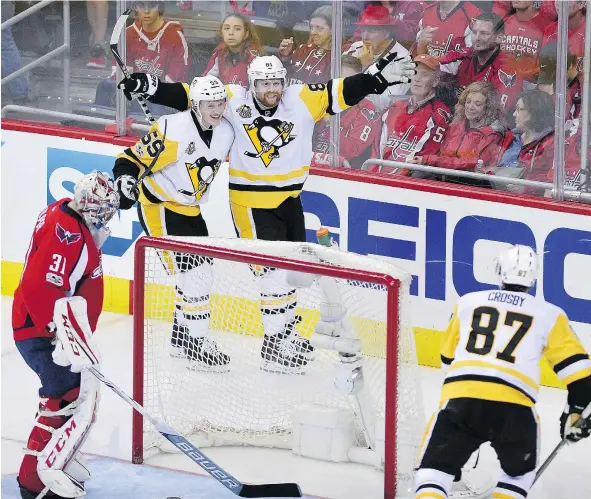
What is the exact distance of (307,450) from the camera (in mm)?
5504

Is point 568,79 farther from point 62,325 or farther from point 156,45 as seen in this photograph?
point 62,325

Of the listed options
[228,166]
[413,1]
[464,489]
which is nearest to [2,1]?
[228,166]

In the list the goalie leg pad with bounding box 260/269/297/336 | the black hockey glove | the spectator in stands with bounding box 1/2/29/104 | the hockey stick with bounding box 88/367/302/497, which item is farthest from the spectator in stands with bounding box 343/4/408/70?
the hockey stick with bounding box 88/367/302/497

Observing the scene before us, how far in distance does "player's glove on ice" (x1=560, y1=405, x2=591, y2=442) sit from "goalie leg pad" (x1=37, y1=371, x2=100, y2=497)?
151 cm

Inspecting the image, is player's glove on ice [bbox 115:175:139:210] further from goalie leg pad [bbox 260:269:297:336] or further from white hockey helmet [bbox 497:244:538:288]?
white hockey helmet [bbox 497:244:538:288]

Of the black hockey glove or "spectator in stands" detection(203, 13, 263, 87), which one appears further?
"spectator in stands" detection(203, 13, 263, 87)

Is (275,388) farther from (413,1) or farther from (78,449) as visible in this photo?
(413,1)

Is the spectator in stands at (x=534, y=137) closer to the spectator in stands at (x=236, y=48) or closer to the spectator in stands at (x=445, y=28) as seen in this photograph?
the spectator in stands at (x=445, y=28)

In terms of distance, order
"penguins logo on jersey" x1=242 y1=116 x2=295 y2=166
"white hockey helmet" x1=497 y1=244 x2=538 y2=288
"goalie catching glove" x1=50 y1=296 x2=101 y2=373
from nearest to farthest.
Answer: "white hockey helmet" x1=497 y1=244 x2=538 y2=288 → "goalie catching glove" x1=50 y1=296 x2=101 y2=373 → "penguins logo on jersey" x1=242 y1=116 x2=295 y2=166

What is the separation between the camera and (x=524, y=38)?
6.10 m

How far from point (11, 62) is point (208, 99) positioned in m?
1.68

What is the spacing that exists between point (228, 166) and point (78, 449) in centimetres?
186

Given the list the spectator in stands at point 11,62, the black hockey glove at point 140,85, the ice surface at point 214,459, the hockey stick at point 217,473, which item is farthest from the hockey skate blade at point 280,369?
the spectator in stands at point 11,62

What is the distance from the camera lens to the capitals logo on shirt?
4.95 m
